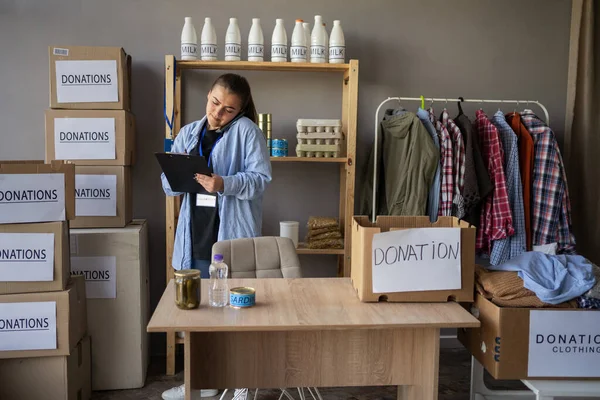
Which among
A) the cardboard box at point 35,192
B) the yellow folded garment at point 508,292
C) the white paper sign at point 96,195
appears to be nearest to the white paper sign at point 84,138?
the white paper sign at point 96,195

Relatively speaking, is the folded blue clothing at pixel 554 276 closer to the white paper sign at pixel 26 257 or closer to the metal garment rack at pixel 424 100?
the metal garment rack at pixel 424 100

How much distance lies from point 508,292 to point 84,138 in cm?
214

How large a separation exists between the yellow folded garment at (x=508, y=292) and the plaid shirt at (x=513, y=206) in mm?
1254

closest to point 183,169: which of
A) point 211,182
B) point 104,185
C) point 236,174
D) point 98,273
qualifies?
point 211,182

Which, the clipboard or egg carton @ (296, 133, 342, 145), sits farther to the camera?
egg carton @ (296, 133, 342, 145)

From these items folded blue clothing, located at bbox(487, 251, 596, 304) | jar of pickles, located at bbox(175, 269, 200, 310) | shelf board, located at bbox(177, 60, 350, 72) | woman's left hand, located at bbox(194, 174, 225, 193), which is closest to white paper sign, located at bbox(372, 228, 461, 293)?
folded blue clothing, located at bbox(487, 251, 596, 304)

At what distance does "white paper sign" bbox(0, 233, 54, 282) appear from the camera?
7.77 ft

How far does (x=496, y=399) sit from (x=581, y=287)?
0.88 metres

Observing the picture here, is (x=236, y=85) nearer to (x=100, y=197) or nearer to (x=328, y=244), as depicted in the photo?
(x=100, y=197)

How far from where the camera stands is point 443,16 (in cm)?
346

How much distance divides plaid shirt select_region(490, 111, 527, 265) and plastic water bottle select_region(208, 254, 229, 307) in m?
1.82

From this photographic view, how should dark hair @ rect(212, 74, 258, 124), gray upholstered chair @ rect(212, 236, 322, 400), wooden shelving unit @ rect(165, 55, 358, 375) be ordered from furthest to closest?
wooden shelving unit @ rect(165, 55, 358, 375) → dark hair @ rect(212, 74, 258, 124) → gray upholstered chair @ rect(212, 236, 322, 400)

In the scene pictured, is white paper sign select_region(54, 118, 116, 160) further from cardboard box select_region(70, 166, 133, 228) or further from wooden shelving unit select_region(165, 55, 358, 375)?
wooden shelving unit select_region(165, 55, 358, 375)

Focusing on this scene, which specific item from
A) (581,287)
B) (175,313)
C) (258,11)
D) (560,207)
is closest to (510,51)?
(560,207)
